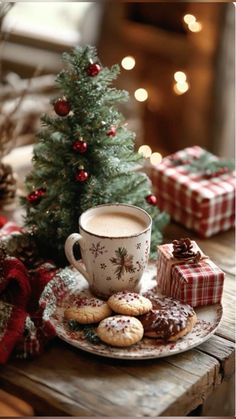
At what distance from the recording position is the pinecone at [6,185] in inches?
66.0

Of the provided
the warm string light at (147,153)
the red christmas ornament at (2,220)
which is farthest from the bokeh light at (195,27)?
the red christmas ornament at (2,220)

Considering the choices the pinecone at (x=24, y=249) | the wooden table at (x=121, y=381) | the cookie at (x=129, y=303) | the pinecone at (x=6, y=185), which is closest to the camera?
the wooden table at (x=121, y=381)

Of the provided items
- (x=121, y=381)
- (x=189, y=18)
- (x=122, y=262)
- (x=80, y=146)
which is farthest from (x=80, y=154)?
(x=189, y=18)

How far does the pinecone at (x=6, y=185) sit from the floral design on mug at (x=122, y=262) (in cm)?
55

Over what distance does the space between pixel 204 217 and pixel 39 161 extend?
40 centimetres

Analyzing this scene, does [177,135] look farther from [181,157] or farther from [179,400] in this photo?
[179,400]

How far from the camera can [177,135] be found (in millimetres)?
3602

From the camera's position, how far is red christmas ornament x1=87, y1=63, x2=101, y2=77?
1301 millimetres

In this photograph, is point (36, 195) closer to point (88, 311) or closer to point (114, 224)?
point (114, 224)

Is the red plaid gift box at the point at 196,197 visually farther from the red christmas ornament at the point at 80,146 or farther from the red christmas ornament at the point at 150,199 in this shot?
the red christmas ornament at the point at 80,146

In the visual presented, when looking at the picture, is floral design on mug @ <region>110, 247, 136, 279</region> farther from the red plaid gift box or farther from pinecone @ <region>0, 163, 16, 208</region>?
pinecone @ <region>0, 163, 16, 208</region>

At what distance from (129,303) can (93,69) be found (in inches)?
17.8

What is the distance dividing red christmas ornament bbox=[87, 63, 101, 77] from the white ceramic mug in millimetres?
256

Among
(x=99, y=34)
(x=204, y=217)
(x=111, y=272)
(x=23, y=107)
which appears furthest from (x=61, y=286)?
(x=99, y=34)
